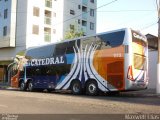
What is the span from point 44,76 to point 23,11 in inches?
921

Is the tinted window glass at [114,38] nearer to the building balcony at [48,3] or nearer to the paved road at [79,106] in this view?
the paved road at [79,106]

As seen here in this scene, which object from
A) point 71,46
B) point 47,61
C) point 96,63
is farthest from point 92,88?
point 47,61

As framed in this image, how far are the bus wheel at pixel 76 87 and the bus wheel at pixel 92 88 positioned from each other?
2.57ft

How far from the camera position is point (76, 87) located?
82.7ft

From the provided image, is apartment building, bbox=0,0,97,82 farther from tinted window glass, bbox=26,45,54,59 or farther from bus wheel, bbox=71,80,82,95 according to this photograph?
bus wheel, bbox=71,80,82,95

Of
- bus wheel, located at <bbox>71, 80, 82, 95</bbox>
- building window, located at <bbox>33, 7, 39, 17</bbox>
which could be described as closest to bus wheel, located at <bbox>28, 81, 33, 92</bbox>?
bus wheel, located at <bbox>71, 80, 82, 95</bbox>

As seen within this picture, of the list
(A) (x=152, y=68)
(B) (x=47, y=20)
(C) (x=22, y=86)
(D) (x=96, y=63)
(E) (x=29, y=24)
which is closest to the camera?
(D) (x=96, y=63)

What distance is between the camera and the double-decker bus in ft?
71.7

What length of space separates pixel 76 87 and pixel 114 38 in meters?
5.04

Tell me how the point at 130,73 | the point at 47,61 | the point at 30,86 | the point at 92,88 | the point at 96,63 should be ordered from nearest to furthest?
the point at 130,73 < the point at 96,63 < the point at 92,88 < the point at 47,61 < the point at 30,86

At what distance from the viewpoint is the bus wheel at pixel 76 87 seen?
24.8m

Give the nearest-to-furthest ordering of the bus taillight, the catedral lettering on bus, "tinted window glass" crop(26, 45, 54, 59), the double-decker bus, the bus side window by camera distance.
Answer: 1. the bus taillight
2. the double-decker bus
3. the bus side window
4. the catedral lettering on bus
5. "tinted window glass" crop(26, 45, 54, 59)

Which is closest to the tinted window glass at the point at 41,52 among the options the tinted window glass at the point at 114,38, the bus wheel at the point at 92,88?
the bus wheel at the point at 92,88

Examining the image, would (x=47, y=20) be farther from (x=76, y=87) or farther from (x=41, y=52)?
(x=76, y=87)
